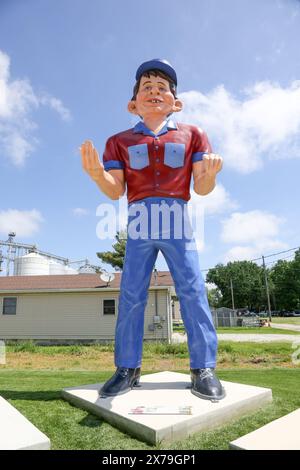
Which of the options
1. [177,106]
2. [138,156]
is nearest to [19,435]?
[138,156]

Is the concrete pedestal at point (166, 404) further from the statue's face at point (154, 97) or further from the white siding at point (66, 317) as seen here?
the white siding at point (66, 317)

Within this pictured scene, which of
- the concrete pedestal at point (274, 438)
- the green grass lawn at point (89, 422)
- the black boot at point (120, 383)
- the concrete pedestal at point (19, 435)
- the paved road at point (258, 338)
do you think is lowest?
the paved road at point (258, 338)

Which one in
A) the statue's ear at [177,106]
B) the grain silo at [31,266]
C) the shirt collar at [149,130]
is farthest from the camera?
the grain silo at [31,266]

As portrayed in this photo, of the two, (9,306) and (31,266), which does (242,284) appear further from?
(9,306)

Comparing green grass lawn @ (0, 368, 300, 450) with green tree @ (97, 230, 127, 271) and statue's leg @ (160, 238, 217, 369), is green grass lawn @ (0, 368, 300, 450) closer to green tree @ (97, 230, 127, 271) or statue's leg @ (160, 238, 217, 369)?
statue's leg @ (160, 238, 217, 369)

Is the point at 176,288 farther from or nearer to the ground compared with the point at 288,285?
nearer to the ground

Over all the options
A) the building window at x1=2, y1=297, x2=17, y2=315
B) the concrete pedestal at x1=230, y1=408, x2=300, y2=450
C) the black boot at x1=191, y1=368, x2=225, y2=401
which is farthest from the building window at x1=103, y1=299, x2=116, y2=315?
the concrete pedestal at x1=230, y1=408, x2=300, y2=450

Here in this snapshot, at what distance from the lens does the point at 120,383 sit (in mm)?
3248

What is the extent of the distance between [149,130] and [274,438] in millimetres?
2937

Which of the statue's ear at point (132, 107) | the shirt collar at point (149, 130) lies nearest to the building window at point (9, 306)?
the statue's ear at point (132, 107)

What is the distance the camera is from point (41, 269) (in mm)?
26984

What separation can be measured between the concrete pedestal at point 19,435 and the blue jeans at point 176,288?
112 centimetres

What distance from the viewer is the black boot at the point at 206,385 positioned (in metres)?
2.99

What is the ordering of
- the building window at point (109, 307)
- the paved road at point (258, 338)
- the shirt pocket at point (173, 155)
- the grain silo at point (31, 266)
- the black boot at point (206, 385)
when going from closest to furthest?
the black boot at point (206, 385) → the shirt pocket at point (173, 155) → the building window at point (109, 307) → the paved road at point (258, 338) → the grain silo at point (31, 266)
